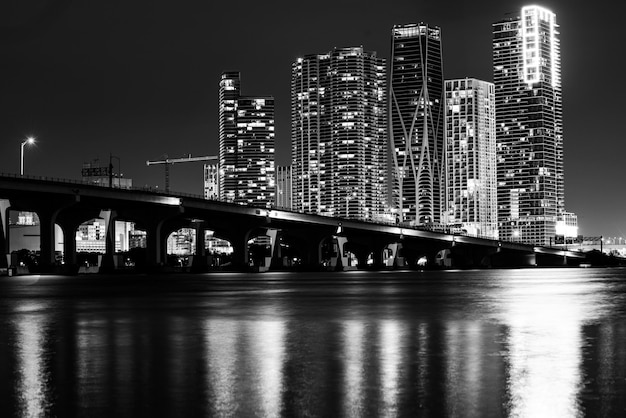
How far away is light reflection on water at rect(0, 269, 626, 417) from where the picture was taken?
13.2 m

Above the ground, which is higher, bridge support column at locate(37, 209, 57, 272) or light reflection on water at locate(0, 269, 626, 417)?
bridge support column at locate(37, 209, 57, 272)

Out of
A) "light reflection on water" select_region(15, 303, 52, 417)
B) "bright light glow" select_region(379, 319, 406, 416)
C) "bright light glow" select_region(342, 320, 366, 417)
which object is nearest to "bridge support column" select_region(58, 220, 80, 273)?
"light reflection on water" select_region(15, 303, 52, 417)

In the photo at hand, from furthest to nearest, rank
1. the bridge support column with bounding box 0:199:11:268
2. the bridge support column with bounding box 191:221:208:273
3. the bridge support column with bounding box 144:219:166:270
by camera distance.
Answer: the bridge support column with bounding box 191:221:208:273 → the bridge support column with bounding box 144:219:166:270 → the bridge support column with bounding box 0:199:11:268

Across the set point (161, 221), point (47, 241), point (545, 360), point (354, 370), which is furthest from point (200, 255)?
point (354, 370)

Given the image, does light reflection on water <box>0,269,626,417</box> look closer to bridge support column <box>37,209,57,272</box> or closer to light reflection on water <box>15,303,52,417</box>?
light reflection on water <box>15,303,52,417</box>

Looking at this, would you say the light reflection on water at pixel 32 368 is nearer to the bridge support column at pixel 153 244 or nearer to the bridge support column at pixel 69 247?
the bridge support column at pixel 69 247

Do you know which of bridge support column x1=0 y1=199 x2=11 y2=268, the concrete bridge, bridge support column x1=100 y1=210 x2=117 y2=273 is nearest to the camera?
bridge support column x1=0 y1=199 x2=11 y2=268

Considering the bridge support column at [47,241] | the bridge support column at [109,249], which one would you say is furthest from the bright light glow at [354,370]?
the bridge support column at [109,249]

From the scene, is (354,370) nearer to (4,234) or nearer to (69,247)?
(4,234)

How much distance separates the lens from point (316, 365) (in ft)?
57.2

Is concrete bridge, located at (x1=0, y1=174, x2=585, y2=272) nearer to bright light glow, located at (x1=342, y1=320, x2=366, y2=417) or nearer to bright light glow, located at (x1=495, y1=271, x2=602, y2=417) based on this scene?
bright light glow, located at (x1=495, y1=271, x2=602, y2=417)

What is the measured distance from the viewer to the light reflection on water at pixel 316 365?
1316cm

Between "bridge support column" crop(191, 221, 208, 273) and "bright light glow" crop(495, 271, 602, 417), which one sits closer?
"bright light glow" crop(495, 271, 602, 417)

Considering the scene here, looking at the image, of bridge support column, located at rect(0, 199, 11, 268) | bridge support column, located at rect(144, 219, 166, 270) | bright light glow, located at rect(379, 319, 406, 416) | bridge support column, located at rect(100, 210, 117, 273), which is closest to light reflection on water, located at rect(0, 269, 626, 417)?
bright light glow, located at rect(379, 319, 406, 416)
